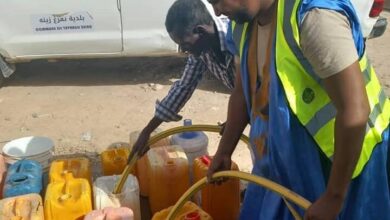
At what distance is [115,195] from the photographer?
2922 mm

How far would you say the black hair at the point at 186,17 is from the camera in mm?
2637

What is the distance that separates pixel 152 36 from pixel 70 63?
64.3 inches

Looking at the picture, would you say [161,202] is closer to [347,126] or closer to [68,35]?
[347,126]

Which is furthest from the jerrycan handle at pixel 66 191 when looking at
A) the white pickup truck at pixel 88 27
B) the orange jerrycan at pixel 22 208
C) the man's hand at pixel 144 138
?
the white pickup truck at pixel 88 27

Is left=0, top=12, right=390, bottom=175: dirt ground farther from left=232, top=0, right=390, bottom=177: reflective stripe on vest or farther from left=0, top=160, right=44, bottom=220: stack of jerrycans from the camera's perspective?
left=232, top=0, right=390, bottom=177: reflective stripe on vest

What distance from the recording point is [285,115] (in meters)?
1.78

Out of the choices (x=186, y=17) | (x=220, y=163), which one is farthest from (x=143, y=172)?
(x=186, y=17)

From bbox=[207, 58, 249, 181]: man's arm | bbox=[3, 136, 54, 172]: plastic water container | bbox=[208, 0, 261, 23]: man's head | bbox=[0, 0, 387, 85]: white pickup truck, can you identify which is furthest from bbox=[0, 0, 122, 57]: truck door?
bbox=[208, 0, 261, 23]: man's head

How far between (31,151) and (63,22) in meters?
2.34

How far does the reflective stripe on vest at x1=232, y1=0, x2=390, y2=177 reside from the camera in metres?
1.68

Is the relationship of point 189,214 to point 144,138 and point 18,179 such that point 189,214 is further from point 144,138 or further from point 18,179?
point 18,179

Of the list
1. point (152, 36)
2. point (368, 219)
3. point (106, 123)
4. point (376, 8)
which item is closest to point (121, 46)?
point (152, 36)

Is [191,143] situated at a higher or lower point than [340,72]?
lower

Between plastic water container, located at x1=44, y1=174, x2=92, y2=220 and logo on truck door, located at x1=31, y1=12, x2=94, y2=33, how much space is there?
3189 millimetres
